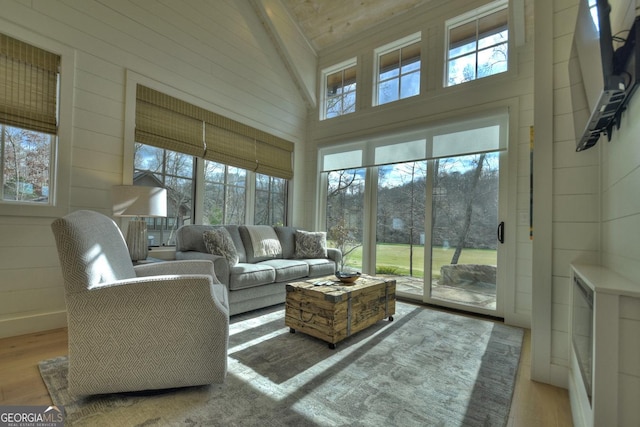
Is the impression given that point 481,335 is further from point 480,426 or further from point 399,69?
point 399,69

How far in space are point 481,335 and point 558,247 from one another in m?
1.20

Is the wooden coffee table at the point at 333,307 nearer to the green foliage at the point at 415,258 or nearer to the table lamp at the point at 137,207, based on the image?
the green foliage at the point at 415,258

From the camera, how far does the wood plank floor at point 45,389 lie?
4.85 ft

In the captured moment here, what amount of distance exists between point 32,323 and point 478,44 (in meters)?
5.34

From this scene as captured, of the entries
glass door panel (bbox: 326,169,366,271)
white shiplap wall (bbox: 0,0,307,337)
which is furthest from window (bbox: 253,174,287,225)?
white shiplap wall (bbox: 0,0,307,337)

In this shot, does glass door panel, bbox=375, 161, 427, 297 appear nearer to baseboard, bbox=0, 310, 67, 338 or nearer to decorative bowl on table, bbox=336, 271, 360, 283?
decorative bowl on table, bbox=336, 271, 360, 283

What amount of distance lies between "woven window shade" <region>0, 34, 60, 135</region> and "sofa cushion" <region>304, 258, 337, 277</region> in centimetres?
280

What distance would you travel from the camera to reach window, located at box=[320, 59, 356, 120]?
465 cm

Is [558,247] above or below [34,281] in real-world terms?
above

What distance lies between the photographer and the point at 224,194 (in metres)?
3.92

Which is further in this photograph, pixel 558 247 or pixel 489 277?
pixel 489 277

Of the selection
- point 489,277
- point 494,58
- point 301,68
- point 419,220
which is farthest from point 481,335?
point 301,68

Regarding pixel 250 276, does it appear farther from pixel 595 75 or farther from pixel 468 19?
pixel 468 19

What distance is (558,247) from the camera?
1.81 meters
